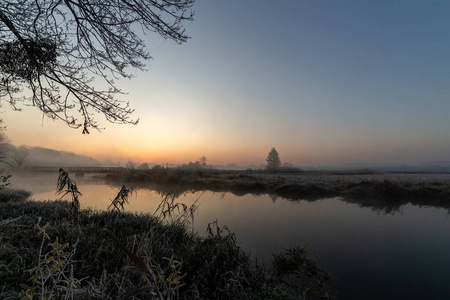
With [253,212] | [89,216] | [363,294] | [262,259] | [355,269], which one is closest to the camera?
[363,294]

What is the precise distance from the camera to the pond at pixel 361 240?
386 centimetres

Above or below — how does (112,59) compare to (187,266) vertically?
above

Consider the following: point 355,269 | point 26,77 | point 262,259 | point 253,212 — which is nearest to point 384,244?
point 355,269

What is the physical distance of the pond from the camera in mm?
3855

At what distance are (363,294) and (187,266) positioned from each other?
287cm

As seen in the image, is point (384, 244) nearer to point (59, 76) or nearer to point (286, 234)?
point (286, 234)

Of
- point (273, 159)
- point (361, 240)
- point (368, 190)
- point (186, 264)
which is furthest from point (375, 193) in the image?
point (273, 159)

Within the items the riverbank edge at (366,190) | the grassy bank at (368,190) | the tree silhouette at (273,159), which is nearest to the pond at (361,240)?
the grassy bank at (368,190)

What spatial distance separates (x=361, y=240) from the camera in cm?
585

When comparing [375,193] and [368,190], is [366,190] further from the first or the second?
[375,193]

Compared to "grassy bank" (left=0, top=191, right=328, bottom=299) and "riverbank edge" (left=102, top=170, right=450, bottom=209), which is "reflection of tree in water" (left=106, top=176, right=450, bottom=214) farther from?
"grassy bank" (left=0, top=191, right=328, bottom=299)

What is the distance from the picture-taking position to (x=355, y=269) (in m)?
4.35

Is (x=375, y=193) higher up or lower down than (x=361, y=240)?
higher up

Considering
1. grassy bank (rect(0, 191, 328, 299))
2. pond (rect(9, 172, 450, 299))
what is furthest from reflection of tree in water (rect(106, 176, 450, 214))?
grassy bank (rect(0, 191, 328, 299))
